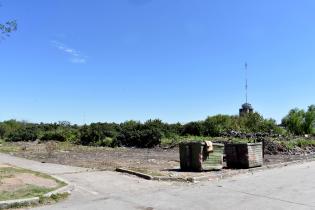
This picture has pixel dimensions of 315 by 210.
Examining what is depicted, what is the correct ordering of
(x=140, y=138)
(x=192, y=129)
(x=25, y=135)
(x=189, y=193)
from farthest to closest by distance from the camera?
(x=25, y=135), (x=192, y=129), (x=140, y=138), (x=189, y=193)

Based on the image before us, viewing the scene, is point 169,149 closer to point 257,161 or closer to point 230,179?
point 257,161

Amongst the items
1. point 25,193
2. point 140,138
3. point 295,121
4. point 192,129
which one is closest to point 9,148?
point 140,138

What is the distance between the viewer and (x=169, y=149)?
28906mm

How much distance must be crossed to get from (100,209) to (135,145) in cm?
2333

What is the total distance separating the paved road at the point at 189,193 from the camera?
32.6 ft

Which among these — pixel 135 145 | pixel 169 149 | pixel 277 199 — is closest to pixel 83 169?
pixel 277 199

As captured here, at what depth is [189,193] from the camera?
38.2 feet

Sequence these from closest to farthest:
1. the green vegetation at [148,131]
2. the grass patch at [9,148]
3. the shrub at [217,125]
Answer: the grass patch at [9,148], the green vegetation at [148,131], the shrub at [217,125]

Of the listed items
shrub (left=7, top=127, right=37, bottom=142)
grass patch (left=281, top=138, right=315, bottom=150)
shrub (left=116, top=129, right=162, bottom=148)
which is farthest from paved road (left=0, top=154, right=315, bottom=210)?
shrub (left=7, top=127, right=37, bottom=142)

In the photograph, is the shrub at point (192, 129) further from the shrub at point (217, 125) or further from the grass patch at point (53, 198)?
the grass patch at point (53, 198)

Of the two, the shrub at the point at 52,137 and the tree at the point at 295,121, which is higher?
the tree at the point at 295,121

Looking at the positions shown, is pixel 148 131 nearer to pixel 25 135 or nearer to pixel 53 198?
pixel 25 135

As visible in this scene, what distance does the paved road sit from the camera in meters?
9.95

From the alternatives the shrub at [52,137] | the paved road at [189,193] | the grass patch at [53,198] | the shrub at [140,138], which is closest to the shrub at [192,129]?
the shrub at [140,138]
